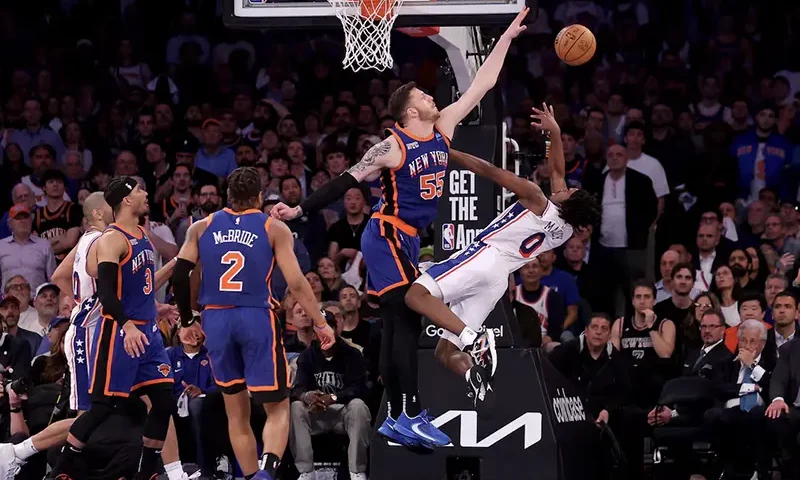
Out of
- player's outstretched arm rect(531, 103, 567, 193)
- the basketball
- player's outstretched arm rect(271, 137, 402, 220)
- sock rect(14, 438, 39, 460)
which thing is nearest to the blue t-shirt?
sock rect(14, 438, 39, 460)

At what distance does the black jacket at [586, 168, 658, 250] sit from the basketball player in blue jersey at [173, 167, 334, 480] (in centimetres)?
559

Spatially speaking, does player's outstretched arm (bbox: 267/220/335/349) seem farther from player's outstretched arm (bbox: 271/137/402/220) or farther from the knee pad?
the knee pad

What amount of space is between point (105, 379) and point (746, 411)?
4.98m

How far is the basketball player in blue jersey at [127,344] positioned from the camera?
962 centimetres

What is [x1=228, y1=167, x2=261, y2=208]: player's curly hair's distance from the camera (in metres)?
9.45

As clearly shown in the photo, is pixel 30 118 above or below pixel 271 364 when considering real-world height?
above

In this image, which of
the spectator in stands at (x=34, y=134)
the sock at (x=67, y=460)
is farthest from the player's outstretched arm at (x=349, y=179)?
the spectator in stands at (x=34, y=134)

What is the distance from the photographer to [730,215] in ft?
46.8

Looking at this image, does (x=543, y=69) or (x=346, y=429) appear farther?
(x=543, y=69)

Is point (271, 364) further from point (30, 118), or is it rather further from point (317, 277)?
point (30, 118)

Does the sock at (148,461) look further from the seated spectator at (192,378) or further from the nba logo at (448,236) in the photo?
the nba logo at (448,236)

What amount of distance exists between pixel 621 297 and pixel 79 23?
8393 millimetres

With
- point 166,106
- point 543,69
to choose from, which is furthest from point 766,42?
point 166,106

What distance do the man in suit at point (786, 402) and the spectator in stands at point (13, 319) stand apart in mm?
6488
